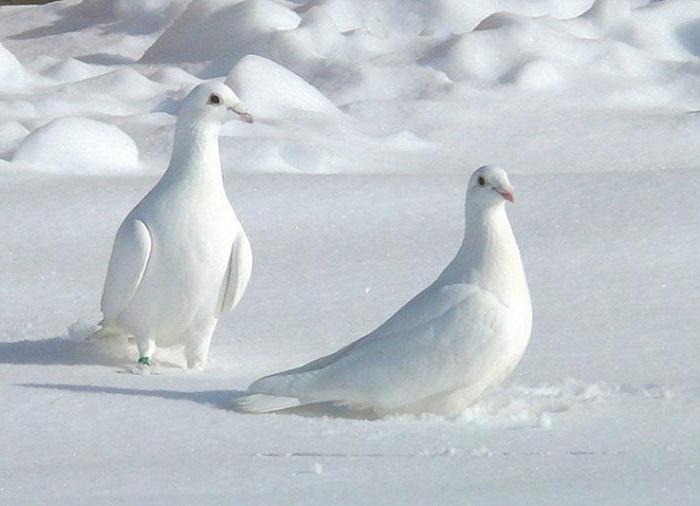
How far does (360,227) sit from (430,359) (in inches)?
98.4

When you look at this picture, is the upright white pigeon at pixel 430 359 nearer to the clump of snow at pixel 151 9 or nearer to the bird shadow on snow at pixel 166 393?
the bird shadow on snow at pixel 166 393

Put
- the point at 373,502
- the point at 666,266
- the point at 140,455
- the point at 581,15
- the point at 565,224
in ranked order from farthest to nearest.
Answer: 1. the point at 581,15
2. the point at 565,224
3. the point at 666,266
4. the point at 140,455
5. the point at 373,502

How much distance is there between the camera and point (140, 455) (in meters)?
3.67

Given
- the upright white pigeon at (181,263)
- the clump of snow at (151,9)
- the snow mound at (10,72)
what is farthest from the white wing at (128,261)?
the clump of snow at (151,9)

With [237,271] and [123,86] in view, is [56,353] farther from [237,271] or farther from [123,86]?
[123,86]

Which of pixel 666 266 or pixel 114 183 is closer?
pixel 666 266

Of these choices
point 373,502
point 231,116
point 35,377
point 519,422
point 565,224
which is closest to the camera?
point 373,502

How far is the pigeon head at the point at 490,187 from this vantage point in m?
4.24

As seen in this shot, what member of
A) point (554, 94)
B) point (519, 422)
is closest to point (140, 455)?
point (519, 422)

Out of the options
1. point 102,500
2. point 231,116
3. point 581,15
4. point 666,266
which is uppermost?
point 581,15

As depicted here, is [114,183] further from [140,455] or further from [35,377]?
[140,455]

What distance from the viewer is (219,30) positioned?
11.0m

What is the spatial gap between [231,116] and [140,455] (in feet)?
4.97

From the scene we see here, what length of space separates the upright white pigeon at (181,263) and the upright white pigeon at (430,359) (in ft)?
2.29
